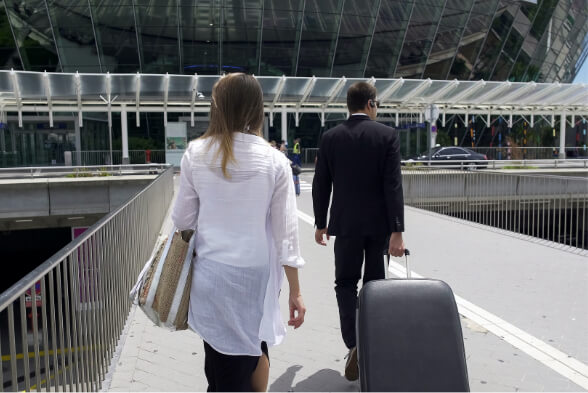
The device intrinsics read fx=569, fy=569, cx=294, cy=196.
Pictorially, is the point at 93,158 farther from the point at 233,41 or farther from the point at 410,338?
the point at 410,338

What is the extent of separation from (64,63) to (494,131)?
30.0 m

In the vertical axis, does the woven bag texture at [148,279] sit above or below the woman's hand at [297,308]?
above

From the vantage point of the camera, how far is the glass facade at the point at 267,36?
31.0 m

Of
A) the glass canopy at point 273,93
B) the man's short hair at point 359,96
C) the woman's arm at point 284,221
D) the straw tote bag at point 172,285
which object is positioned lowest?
the straw tote bag at point 172,285

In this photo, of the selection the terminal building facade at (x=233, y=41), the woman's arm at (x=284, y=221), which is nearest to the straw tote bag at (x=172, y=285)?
the woman's arm at (x=284, y=221)

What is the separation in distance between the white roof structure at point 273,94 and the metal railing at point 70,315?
20427 millimetres

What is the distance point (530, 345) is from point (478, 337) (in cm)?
40

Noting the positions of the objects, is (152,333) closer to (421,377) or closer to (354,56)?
(421,377)

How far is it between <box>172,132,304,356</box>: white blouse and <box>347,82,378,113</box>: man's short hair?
5.68ft

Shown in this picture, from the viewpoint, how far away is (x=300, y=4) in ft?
106

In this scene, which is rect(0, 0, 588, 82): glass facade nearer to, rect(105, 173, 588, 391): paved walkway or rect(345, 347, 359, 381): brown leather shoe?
rect(105, 173, 588, 391): paved walkway

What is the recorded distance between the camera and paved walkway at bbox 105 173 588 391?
12.9ft

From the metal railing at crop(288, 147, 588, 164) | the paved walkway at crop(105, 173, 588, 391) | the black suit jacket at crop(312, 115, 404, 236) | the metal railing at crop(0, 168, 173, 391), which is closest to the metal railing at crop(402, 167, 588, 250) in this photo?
the paved walkway at crop(105, 173, 588, 391)

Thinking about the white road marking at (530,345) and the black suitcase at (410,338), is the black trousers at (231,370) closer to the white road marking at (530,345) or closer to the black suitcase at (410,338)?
Answer: the black suitcase at (410,338)
